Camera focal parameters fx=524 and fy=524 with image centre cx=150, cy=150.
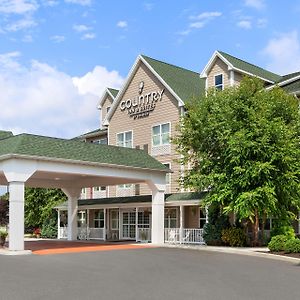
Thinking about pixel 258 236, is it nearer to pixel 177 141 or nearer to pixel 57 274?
pixel 177 141

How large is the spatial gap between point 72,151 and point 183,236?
378 inches

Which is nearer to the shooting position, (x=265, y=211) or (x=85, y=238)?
(x=265, y=211)

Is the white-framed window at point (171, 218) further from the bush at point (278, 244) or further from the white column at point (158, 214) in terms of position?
the bush at point (278, 244)

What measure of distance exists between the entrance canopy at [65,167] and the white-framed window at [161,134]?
185 inches

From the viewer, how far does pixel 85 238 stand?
129ft

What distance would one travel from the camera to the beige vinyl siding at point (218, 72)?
111 ft

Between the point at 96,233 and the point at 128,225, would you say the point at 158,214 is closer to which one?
the point at 128,225

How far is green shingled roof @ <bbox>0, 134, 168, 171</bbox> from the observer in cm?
2522

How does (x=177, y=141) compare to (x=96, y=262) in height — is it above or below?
above

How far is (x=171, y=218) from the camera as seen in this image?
118 ft

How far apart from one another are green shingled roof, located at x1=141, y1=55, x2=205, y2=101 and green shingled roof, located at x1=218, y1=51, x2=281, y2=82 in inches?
133

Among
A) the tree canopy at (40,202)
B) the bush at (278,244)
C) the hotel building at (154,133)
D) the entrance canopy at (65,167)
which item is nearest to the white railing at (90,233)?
the hotel building at (154,133)

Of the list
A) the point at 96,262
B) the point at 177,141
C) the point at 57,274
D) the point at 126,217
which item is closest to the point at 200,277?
the point at 57,274

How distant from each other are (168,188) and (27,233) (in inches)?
792
